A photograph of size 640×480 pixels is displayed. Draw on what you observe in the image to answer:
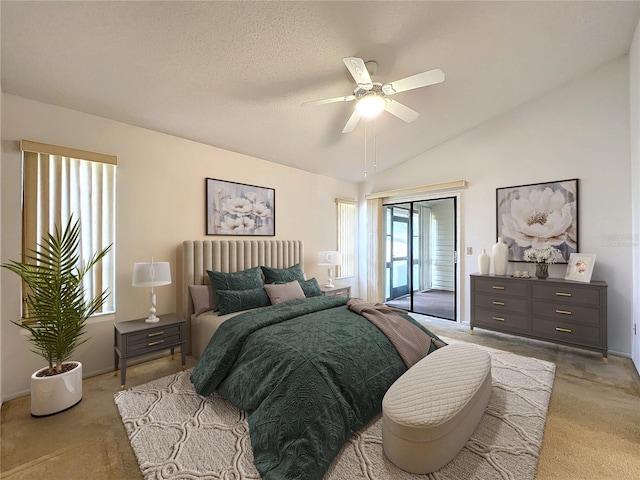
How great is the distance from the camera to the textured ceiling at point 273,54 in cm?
192

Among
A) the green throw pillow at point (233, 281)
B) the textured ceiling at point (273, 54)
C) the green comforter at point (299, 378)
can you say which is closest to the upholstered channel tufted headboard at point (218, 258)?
the green throw pillow at point (233, 281)

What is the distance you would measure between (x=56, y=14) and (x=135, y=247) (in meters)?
1.96

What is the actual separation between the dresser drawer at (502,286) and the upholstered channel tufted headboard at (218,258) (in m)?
2.72

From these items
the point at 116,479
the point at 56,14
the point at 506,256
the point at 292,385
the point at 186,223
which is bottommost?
the point at 116,479

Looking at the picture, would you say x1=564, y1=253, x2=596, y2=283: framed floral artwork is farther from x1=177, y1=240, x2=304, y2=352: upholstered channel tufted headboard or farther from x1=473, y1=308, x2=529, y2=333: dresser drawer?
x1=177, y1=240, x2=304, y2=352: upholstered channel tufted headboard

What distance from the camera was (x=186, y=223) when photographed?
11.1 ft

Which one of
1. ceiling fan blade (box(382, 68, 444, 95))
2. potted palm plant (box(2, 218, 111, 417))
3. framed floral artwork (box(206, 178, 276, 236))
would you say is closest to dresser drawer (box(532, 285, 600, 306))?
ceiling fan blade (box(382, 68, 444, 95))

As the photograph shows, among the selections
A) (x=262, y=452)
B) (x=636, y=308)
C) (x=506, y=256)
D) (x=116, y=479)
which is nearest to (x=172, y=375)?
(x=116, y=479)

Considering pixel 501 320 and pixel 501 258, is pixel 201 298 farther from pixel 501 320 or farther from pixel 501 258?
pixel 501 258

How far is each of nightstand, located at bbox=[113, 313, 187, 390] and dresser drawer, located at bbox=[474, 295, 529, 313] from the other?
3721mm

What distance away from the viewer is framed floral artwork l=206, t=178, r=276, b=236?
142 inches

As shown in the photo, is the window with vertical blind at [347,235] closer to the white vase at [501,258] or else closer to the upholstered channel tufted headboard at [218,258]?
the upholstered channel tufted headboard at [218,258]

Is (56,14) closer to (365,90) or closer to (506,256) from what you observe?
(365,90)

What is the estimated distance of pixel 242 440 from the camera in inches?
71.1
